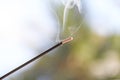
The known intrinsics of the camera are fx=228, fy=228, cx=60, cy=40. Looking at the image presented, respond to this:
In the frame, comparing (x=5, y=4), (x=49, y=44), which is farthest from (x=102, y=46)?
(x=5, y=4)

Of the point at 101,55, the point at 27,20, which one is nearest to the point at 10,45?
the point at 27,20

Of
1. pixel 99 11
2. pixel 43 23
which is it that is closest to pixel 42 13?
pixel 43 23

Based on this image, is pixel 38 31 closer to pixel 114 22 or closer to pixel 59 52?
pixel 59 52

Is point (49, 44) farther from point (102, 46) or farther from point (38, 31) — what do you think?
point (102, 46)

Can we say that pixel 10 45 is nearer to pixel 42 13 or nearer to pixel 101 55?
pixel 42 13

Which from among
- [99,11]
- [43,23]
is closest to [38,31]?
[43,23]

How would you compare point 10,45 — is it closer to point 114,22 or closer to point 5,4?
point 5,4
